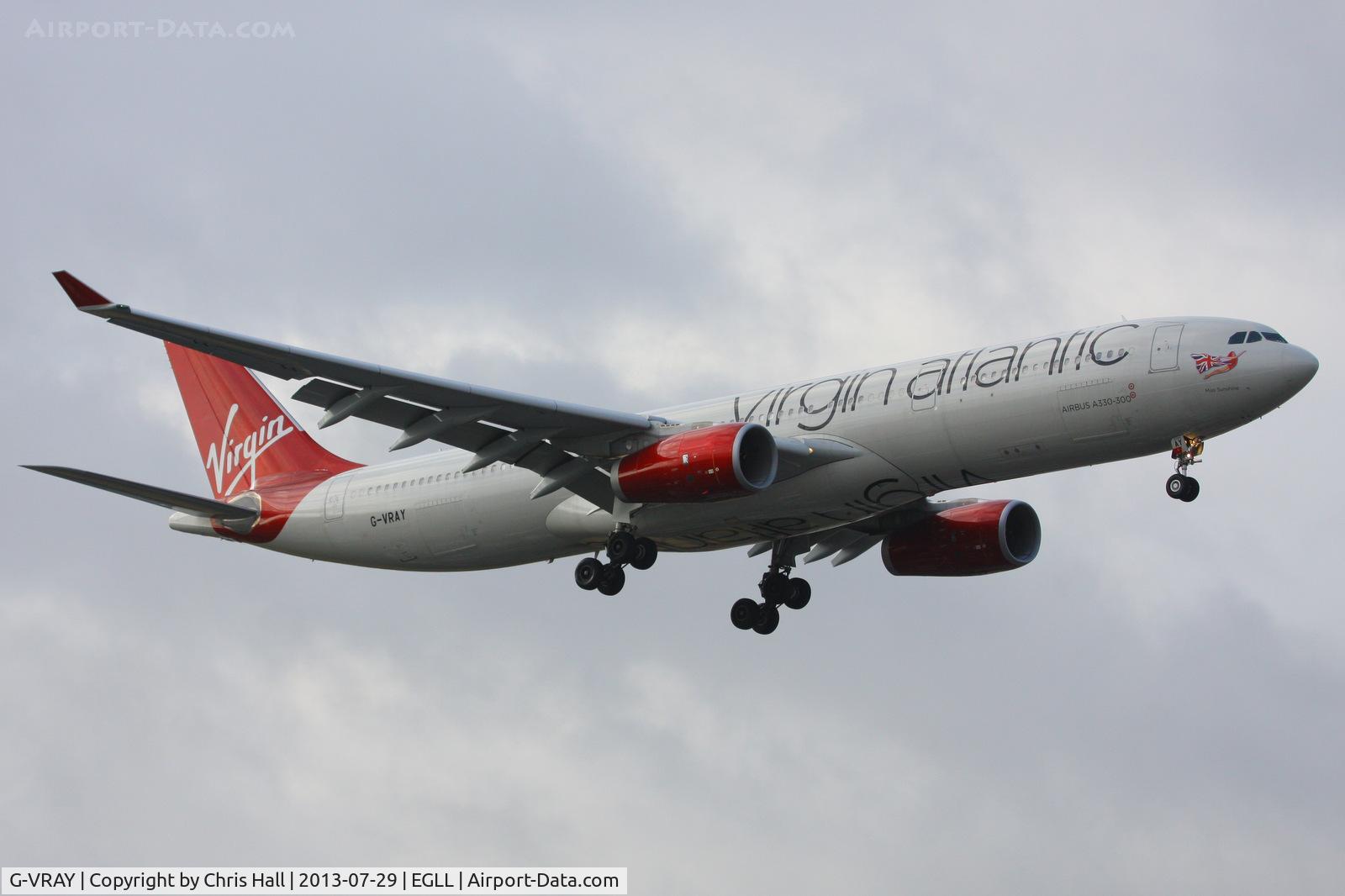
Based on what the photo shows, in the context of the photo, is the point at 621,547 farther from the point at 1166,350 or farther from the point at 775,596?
the point at 1166,350

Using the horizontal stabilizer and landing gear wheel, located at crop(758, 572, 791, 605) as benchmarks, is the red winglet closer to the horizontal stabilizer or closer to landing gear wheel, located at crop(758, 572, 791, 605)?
the horizontal stabilizer

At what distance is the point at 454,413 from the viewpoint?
3453 cm

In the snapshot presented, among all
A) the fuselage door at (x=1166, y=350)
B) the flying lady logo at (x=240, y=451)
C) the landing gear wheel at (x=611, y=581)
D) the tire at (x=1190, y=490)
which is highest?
the flying lady logo at (x=240, y=451)

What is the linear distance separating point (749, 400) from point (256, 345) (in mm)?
10941

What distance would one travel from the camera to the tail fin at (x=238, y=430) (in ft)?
150

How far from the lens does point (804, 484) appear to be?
114ft

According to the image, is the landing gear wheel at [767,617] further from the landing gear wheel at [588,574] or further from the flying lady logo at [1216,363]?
the flying lady logo at [1216,363]

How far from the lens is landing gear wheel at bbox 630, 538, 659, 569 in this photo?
36875 millimetres

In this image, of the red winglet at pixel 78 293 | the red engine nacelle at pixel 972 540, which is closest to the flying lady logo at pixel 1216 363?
the red engine nacelle at pixel 972 540

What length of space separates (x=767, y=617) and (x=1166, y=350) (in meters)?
13.2

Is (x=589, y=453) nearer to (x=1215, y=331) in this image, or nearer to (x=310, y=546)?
(x=310, y=546)

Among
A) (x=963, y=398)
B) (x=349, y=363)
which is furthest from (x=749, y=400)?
(x=349, y=363)

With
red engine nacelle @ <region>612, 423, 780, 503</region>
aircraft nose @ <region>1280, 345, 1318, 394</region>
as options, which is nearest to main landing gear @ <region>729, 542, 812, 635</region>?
red engine nacelle @ <region>612, 423, 780, 503</region>

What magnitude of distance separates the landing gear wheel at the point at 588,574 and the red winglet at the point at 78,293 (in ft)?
42.0
